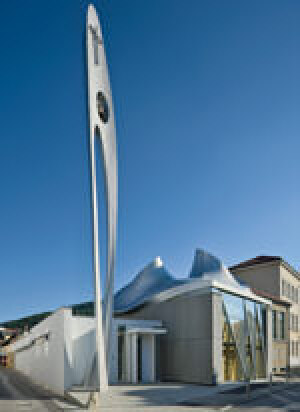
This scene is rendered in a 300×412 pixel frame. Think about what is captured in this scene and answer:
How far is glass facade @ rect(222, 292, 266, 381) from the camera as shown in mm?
27562

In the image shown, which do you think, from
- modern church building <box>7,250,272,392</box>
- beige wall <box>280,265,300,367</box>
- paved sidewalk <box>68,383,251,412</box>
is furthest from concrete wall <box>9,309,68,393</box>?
beige wall <box>280,265,300,367</box>

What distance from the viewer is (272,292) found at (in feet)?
162

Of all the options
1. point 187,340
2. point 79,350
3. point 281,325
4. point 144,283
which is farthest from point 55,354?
point 281,325

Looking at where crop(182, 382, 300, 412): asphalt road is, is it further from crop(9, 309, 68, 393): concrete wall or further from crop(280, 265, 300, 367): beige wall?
crop(280, 265, 300, 367): beige wall

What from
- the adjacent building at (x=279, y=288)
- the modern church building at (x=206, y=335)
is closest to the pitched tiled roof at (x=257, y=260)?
the adjacent building at (x=279, y=288)

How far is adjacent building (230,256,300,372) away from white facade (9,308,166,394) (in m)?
20.2

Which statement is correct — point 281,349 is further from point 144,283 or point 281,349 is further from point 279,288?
point 144,283

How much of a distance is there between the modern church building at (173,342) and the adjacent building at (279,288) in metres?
14.0

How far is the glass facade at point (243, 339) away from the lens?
90.4 ft

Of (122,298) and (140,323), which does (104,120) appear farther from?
(122,298)

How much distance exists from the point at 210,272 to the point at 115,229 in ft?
52.5

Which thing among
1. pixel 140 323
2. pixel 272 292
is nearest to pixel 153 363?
pixel 140 323

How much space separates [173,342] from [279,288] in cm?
2374

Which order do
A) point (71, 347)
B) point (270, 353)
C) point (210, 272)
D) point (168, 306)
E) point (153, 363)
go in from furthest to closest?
point (210, 272), point (270, 353), point (168, 306), point (153, 363), point (71, 347)
